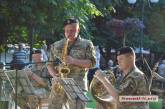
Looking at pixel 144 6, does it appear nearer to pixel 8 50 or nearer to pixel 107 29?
pixel 107 29

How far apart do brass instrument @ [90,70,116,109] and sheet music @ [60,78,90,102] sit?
19 centimetres

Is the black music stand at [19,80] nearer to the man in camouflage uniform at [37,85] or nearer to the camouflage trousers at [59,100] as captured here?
the camouflage trousers at [59,100]

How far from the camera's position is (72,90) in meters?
7.24

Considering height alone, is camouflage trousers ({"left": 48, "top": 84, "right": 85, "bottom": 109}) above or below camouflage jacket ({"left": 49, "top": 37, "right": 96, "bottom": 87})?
below

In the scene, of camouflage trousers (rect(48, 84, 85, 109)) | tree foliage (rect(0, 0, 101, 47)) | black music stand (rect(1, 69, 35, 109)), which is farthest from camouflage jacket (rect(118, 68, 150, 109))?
tree foliage (rect(0, 0, 101, 47))

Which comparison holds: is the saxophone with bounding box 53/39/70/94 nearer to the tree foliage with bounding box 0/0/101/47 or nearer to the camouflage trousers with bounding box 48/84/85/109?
the camouflage trousers with bounding box 48/84/85/109

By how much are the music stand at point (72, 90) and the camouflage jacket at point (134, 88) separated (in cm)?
73

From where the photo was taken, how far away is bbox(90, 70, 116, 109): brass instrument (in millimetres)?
6551

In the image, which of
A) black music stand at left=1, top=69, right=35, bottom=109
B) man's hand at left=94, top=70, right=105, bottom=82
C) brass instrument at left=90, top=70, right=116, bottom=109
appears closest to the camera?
man's hand at left=94, top=70, right=105, bottom=82

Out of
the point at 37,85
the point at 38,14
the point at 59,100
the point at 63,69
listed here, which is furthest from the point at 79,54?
the point at 38,14

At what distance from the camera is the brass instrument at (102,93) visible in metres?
6.55

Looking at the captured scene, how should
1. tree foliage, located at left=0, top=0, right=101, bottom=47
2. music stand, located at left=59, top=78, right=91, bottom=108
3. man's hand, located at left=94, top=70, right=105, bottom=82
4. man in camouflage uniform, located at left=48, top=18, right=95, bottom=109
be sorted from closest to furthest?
man's hand, located at left=94, top=70, right=105, bottom=82 → music stand, located at left=59, top=78, right=91, bottom=108 → man in camouflage uniform, located at left=48, top=18, right=95, bottom=109 → tree foliage, located at left=0, top=0, right=101, bottom=47

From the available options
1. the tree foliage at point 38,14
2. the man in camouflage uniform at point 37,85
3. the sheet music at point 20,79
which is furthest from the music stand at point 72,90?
the tree foliage at point 38,14

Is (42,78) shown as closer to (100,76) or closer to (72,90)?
(72,90)
